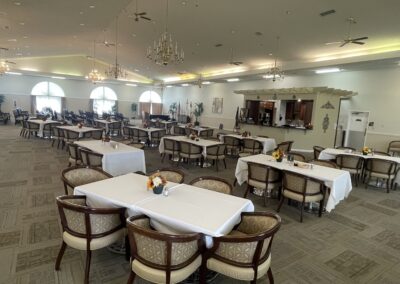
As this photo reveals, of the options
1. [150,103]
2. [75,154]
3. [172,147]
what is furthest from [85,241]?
[150,103]

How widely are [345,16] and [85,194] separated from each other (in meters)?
7.31

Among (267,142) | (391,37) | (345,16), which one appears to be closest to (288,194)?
(267,142)

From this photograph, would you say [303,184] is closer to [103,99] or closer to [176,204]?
[176,204]

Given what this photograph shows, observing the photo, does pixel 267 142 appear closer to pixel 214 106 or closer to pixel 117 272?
pixel 117 272

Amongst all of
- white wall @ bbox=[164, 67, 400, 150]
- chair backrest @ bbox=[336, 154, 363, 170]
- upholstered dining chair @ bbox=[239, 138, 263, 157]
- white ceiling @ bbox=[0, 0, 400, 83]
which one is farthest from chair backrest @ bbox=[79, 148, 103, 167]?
white wall @ bbox=[164, 67, 400, 150]

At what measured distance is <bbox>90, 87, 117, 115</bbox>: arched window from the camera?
2072 cm

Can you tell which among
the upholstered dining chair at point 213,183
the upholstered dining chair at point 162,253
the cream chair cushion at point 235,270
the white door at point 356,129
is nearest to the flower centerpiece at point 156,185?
the upholstered dining chair at point 213,183

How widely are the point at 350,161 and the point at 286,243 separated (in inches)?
154

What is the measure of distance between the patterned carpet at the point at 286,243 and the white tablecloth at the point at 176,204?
28.1 inches

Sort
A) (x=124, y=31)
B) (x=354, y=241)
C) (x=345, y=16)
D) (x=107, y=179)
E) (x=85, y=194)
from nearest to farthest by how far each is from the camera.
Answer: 1. (x=85, y=194)
2. (x=107, y=179)
3. (x=354, y=241)
4. (x=345, y=16)
5. (x=124, y=31)

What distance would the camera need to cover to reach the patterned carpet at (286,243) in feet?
8.57

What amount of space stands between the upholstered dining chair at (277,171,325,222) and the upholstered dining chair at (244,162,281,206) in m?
0.32

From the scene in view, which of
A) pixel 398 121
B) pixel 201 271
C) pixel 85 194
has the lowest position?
pixel 201 271

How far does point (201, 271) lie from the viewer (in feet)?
7.18
